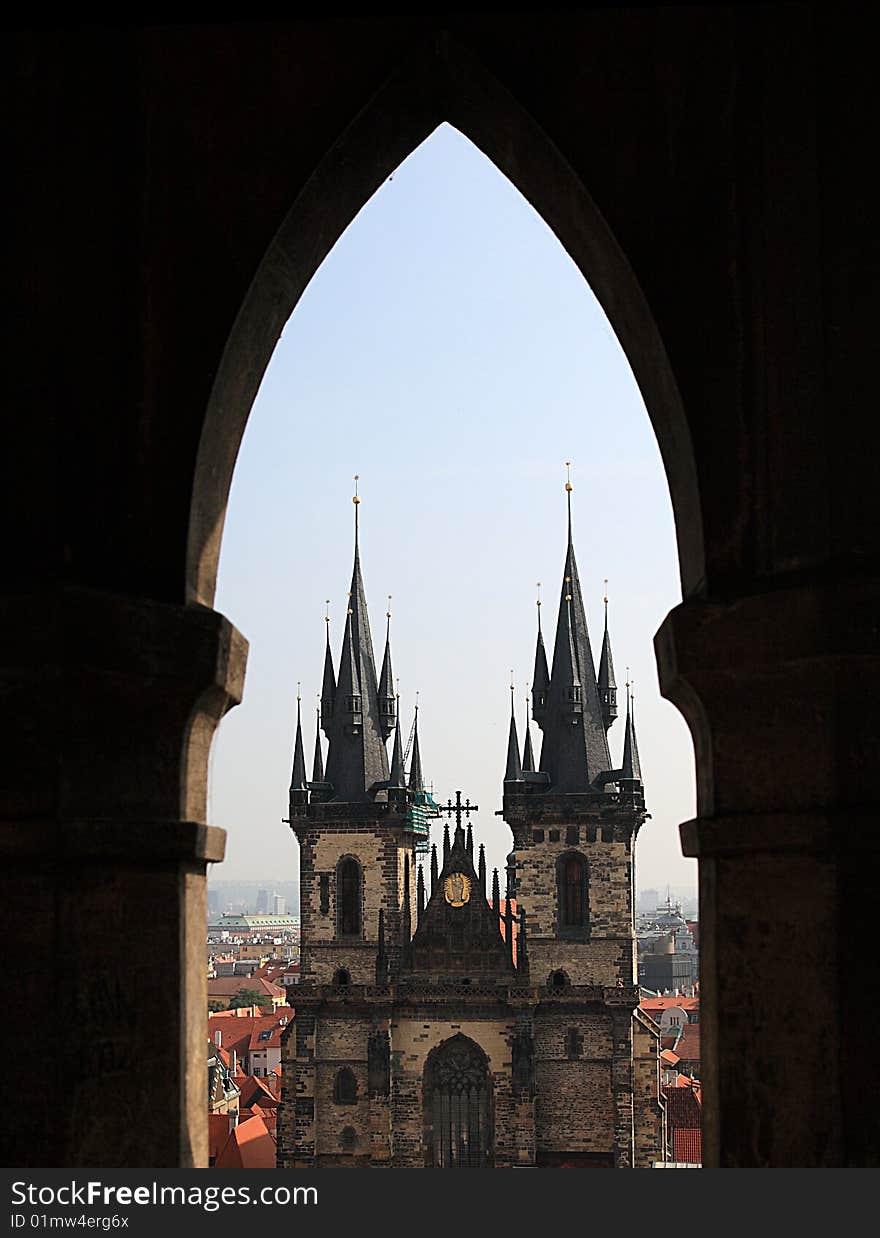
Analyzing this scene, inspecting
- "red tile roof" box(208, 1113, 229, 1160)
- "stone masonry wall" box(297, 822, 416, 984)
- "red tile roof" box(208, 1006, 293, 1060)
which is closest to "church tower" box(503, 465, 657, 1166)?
"stone masonry wall" box(297, 822, 416, 984)

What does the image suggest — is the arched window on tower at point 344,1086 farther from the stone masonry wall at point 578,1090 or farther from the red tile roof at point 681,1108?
the red tile roof at point 681,1108

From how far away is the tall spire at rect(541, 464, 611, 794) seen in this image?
46344 millimetres

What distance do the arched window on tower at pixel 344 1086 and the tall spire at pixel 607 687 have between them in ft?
39.2

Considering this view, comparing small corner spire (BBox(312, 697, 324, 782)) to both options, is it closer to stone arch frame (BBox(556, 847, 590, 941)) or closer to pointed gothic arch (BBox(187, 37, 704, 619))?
stone arch frame (BBox(556, 847, 590, 941))

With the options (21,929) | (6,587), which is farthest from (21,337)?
(21,929)

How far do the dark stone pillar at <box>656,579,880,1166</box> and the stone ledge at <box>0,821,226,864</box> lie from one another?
708mm

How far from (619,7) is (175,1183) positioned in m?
1.76

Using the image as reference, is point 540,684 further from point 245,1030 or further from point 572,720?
point 245,1030

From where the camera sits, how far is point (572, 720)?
46688mm

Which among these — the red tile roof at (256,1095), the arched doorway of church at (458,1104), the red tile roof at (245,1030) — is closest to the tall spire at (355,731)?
the arched doorway of church at (458,1104)

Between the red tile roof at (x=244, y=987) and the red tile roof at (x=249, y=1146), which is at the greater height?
the red tile roof at (x=249, y=1146)

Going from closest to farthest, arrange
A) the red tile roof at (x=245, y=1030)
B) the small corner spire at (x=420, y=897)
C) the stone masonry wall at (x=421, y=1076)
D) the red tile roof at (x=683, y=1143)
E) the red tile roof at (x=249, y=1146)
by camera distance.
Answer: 1. the red tile roof at (x=249, y=1146)
2. the stone masonry wall at (x=421, y=1076)
3. the red tile roof at (x=683, y=1143)
4. the small corner spire at (x=420, y=897)
5. the red tile roof at (x=245, y=1030)

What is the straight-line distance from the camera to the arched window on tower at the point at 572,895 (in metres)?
46.0

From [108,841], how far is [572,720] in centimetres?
4471
